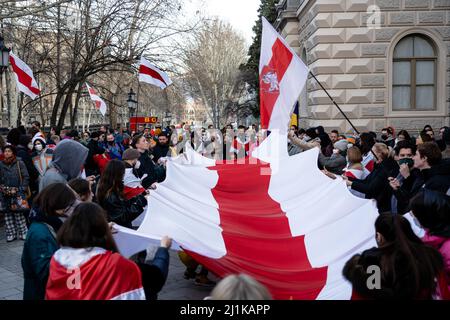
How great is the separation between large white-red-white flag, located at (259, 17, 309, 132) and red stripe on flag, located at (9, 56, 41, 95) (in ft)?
25.9

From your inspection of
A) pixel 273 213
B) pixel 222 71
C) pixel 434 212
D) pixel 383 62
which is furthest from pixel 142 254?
pixel 222 71

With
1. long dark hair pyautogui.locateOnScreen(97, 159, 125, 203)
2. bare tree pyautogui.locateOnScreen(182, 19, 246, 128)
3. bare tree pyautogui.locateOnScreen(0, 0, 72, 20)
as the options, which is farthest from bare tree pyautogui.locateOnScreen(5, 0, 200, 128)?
bare tree pyautogui.locateOnScreen(182, 19, 246, 128)

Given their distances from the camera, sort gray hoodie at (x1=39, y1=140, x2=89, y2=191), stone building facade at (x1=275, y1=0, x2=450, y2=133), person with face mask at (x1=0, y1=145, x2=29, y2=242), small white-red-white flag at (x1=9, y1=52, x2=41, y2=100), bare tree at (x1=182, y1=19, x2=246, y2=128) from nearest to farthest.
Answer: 1. gray hoodie at (x1=39, y1=140, x2=89, y2=191)
2. person with face mask at (x1=0, y1=145, x2=29, y2=242)
3. small white-red-white flag at (x1=9, y1=52, x2=41, y2=100)
4. stone building facade at (x1=275, y1=0, x2=450, y2=133)
5. bare tree at (x1=182, y1=19, x2=246, y2=128)

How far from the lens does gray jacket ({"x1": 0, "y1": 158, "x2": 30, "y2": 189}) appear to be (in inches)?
330

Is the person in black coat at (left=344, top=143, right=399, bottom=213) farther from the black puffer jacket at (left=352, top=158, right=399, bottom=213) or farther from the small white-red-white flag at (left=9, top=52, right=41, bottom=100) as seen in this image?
the small white-red-white flag at (left=9, top=52, right=41, bottom=100)

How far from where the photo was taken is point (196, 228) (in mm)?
5133

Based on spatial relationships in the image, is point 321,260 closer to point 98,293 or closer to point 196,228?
point 196,228

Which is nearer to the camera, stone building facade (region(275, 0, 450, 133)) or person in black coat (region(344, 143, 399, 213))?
person in black coat (region(344, 143, 399, 213))

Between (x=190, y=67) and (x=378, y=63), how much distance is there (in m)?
8.91

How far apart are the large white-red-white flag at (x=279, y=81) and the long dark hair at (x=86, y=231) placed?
17.1 feet

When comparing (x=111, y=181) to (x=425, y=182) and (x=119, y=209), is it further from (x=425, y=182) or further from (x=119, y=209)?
(x=425, y=182)

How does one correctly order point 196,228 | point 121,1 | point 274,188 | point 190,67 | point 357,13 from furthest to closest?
point 190,67
point 121,1
point 357,13
point 274,188
point 196,228
